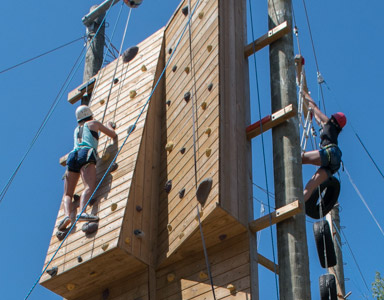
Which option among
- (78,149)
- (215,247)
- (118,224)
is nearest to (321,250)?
(215,247)

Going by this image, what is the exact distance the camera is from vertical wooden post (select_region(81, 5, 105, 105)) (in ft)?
36.9

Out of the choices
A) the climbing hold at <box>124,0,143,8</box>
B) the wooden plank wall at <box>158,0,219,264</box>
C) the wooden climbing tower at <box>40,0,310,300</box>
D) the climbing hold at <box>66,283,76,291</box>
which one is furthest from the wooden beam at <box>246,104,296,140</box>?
the climbing hold at <box>124,0,143,8</box>

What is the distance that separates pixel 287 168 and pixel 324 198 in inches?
53.5

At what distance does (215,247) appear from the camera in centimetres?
777

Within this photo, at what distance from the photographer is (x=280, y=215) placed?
7465 mm

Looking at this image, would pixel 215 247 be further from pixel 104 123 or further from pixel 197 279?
pixel 104 123

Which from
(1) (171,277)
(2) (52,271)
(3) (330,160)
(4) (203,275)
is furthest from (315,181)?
(2) (52,271)

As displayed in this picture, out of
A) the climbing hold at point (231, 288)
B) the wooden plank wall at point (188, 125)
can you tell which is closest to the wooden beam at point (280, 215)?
the wooden plank wall at point (188, 125)

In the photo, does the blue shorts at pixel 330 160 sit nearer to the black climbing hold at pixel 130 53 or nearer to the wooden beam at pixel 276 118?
the wooden beam at pixel 276 118

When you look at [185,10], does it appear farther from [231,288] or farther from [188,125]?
[231,288]

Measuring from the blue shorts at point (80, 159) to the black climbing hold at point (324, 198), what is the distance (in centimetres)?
239

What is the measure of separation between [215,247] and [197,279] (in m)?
0.35

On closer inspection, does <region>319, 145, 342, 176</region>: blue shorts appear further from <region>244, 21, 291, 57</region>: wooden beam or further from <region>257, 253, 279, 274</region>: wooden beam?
<region>257, 253, 279, 274</region>: wooden beam

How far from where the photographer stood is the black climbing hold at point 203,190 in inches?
300
